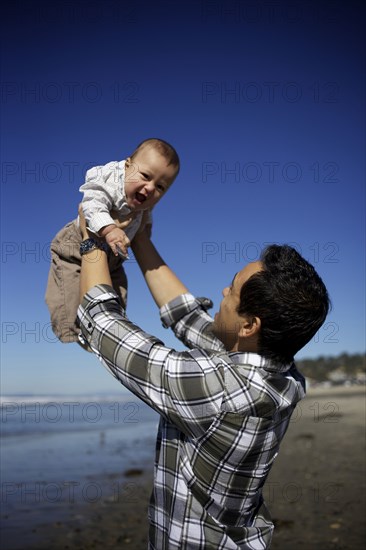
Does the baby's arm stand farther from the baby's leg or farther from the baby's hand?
the baby's leg

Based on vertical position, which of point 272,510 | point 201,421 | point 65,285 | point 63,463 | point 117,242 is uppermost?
point 117,242

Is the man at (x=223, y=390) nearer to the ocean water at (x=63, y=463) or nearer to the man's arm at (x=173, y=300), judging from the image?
the man's arm at (x=173, y=300)

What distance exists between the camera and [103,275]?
2.12 meters

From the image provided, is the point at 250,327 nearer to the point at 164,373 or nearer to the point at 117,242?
the point at 164,373

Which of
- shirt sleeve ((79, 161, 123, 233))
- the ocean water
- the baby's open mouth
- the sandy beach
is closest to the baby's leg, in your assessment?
shirt sleeve ((79, 161, 123, 233))

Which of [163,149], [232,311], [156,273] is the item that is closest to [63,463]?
[156,273]

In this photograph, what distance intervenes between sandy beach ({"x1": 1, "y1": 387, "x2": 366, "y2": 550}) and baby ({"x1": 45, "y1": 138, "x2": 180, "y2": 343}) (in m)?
3.83

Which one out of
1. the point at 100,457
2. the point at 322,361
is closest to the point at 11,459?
the point at 100,457

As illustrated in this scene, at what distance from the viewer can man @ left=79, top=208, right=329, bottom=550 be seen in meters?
1.87

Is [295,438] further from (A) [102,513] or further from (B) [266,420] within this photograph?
(B) [266,420]

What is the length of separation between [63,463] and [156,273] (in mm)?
7269

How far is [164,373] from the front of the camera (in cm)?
185

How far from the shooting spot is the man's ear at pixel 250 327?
1.96 meters

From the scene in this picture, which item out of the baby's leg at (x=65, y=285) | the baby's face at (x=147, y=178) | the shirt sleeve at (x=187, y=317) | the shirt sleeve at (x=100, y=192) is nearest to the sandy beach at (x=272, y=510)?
the shirt sleeve at (x=187, y=317)
